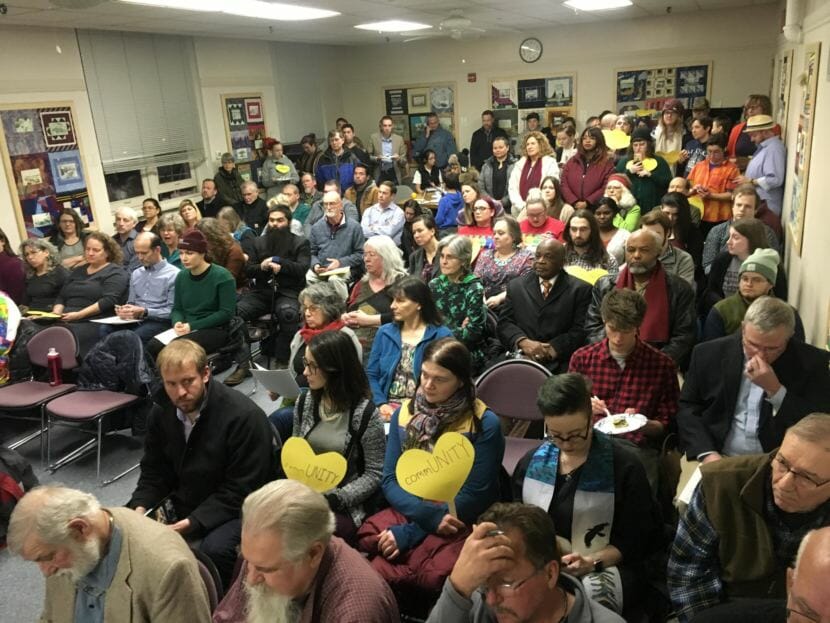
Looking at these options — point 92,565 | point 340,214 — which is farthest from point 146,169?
point 92,565

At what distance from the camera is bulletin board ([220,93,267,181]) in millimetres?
9617

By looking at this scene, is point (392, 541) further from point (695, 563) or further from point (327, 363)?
point (695, 563)

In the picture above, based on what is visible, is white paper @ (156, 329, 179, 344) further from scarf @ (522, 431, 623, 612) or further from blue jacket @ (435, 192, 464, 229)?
scarf @ (522, 431, 623, 612)

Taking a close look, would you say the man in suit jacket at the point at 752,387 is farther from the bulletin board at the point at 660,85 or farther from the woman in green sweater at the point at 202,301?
the bulletin board at the point at 660,85

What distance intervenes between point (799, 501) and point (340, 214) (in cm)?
477

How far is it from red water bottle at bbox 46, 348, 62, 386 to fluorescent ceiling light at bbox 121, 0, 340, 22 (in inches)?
128

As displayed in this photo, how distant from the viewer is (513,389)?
10.0 feet

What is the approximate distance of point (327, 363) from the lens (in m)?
2.61

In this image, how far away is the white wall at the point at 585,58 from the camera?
9.75 m

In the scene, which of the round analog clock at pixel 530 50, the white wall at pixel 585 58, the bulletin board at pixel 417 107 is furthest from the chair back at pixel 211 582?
the round analog clock at pixel 530 50

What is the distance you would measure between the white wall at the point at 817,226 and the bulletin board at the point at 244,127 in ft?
→ 24.9

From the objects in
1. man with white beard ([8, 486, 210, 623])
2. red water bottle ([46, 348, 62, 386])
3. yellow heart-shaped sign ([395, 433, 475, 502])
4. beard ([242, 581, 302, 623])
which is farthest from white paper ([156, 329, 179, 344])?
beard ([242, 581, 302, 623])

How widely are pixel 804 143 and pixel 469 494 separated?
371 cm

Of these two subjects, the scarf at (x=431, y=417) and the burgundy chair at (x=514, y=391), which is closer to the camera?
the scarf at (x=431, y=417)
